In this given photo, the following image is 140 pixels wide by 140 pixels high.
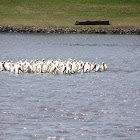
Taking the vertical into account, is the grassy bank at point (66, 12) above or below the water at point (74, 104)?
above

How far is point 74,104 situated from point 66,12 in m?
61.9

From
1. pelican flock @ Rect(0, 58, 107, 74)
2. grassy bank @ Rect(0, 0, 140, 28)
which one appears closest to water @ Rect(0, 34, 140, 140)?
pelican flock @ Rect(0, 58, 107, 74)

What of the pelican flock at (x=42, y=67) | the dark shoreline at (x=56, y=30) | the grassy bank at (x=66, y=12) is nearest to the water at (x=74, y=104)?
the pelican flock at (x=42, y=67)

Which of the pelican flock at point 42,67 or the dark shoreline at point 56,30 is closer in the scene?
the pelican flock at point 42,67

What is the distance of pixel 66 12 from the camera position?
84.5 metres

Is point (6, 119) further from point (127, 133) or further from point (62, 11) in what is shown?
point (62, 11)

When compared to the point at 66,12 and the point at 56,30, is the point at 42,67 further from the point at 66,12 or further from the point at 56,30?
the point at 66,12

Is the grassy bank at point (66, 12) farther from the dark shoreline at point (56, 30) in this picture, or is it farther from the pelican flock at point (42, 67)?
the pelican flock at point (42, 67)

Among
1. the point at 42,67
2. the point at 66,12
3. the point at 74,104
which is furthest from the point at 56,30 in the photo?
the point at 74,104

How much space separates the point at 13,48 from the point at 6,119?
35.2m

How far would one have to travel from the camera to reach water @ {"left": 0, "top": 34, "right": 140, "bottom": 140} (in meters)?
18.9

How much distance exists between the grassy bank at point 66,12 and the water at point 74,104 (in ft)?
104

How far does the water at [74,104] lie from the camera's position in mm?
18906

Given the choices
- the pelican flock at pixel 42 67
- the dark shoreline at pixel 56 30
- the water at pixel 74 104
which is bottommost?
the water at pixel 74 104
